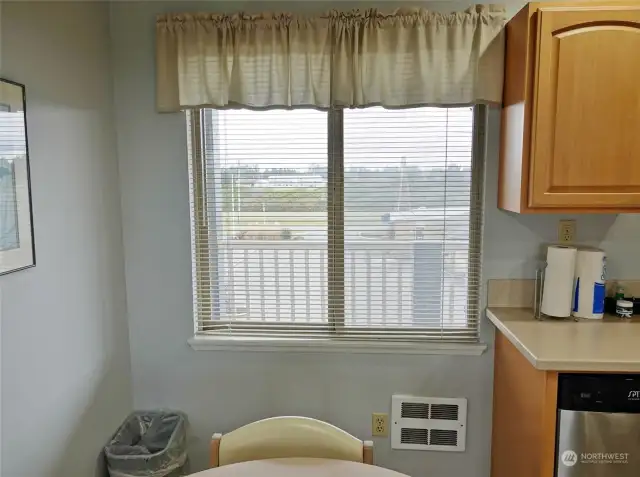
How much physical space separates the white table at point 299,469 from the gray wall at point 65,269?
2.42ft

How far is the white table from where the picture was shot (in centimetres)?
138

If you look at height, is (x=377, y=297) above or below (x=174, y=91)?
below

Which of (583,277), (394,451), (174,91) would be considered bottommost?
(394,451)

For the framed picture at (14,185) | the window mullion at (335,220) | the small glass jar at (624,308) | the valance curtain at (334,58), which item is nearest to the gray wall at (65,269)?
the framed picture at (14,185)

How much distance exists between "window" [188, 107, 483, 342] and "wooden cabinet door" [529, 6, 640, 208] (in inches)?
15.3

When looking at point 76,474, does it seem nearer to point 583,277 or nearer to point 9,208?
point 9,208

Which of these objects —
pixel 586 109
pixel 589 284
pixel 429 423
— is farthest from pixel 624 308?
pixel 429 423

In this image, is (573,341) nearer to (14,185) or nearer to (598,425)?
(598,425)

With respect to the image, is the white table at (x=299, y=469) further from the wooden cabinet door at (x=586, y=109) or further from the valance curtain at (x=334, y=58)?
the valance curtain at (x=334, y=58)

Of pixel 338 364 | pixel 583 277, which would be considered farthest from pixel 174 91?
pixel 583 277

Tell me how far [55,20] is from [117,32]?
458mm

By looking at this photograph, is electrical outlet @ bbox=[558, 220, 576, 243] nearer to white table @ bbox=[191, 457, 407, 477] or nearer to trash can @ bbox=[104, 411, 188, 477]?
white table @ bbox=[191, 457, 407, 477]

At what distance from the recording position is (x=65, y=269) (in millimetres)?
1900

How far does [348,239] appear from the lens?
2.32 metres
